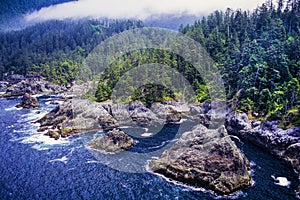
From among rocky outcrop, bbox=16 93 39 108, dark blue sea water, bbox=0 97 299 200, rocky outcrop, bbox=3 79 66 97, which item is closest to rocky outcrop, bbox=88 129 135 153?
dark blue sea water, bbox=0 97 299 200

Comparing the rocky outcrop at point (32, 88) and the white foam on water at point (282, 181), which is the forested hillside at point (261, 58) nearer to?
the white foam on water at point (282, 181)

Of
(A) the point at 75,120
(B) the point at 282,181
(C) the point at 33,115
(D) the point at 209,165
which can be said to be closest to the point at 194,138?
(D) the point at 209,165

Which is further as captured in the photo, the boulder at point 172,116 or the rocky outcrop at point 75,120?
the boulder at point 172,116

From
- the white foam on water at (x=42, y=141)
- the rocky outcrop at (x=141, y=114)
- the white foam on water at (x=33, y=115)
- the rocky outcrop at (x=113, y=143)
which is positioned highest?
the rocky outcrop at (x=113, y=143)

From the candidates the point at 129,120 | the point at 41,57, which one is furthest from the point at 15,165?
the point at 41,57

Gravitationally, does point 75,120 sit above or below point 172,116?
below

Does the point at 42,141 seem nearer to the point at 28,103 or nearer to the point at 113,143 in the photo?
the point at 113,143

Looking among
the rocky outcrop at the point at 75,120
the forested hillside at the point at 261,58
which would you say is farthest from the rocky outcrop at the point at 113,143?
the forested hillside at the point at 261,58

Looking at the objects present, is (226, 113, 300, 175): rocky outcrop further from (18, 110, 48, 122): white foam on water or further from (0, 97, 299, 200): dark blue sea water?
(18, 110, 48, 122): white foam on water
